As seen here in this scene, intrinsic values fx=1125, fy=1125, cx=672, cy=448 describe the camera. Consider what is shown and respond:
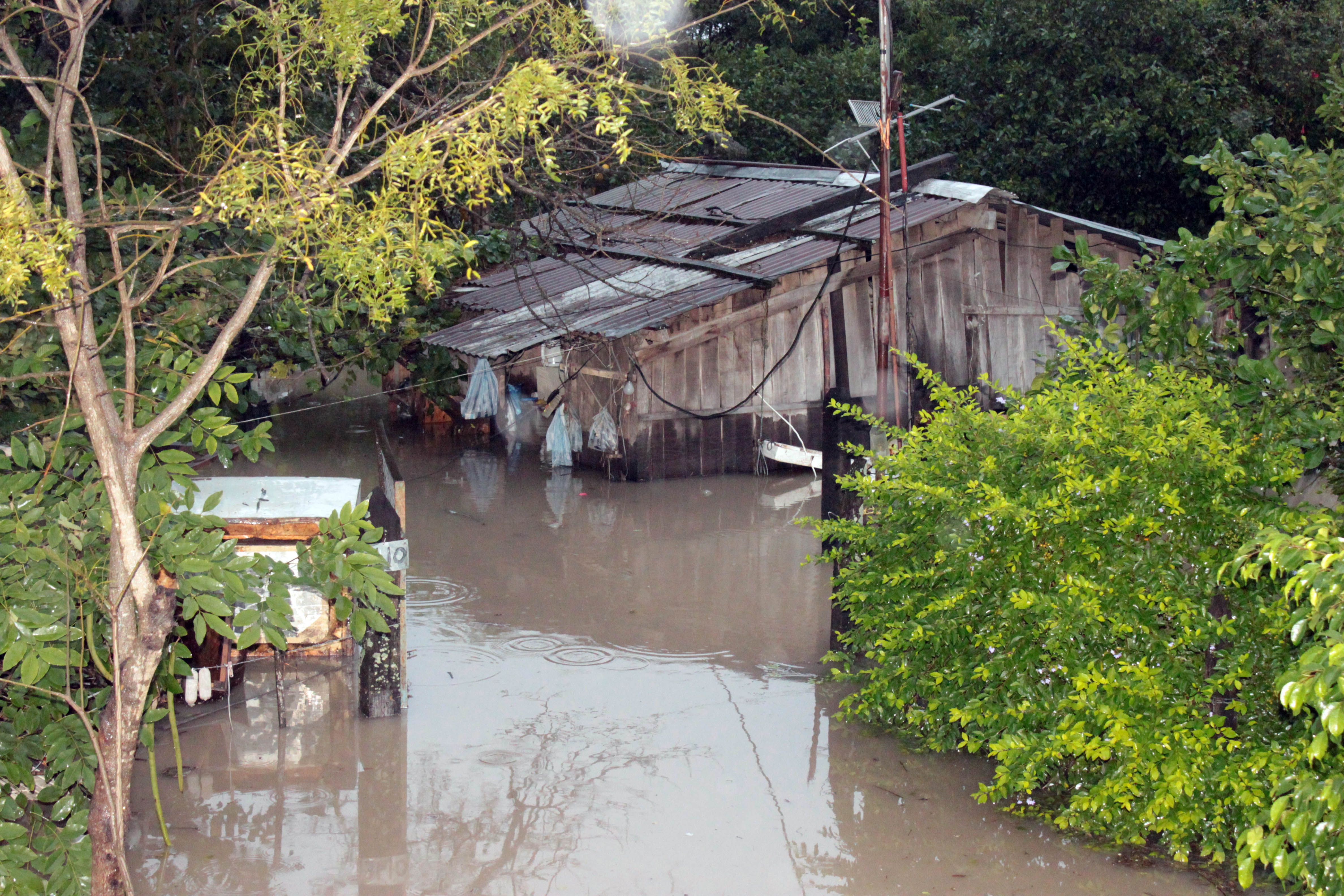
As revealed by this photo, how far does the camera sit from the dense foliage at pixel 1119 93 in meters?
17.4

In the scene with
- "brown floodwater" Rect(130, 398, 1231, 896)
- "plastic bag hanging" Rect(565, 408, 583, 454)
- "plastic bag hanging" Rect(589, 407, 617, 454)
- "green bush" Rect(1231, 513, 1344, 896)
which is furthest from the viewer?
"plastic bag hanging" Rect(565, 408, 583, 454)

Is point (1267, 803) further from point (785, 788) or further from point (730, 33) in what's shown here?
point (730, 33)

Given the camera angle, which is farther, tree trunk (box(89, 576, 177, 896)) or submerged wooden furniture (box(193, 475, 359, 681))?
submerged wooden furniture (box(193, 475, 359, 681))

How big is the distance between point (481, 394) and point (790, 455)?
15.4ft

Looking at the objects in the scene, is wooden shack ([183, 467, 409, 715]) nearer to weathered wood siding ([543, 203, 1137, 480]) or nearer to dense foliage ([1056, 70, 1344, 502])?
dense foliage ([1056, 70, 1344, 502])

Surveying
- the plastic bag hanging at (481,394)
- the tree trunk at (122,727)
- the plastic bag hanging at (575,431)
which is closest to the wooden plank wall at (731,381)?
the plastic bag hanging at (575,431)

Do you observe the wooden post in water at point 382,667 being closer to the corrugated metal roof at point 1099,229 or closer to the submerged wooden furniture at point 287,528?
the submerged wooden furniture at point 287,528

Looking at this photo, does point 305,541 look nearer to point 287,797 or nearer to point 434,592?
point 287,797

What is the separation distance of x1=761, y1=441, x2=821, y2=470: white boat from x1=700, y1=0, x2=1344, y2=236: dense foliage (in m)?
6.95

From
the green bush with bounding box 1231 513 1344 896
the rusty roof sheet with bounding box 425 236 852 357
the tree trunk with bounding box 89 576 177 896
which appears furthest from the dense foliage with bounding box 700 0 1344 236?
the green bush with bounding box 1231 513 1344 896

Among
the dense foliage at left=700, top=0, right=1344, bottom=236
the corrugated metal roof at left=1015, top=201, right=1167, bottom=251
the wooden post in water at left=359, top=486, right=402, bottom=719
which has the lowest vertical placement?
the wooden post in water at left=359, top=486, right=402, bottom=719

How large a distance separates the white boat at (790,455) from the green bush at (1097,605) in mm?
7883

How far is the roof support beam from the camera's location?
1193 centimetres

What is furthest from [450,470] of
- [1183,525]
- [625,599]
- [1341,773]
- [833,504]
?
[1341,773]
